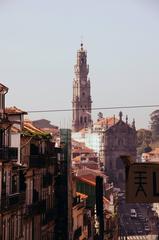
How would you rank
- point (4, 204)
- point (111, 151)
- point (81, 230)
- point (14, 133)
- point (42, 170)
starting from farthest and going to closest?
point (111, 151)
point (81, 230)
point (42, 170)
point (14, 133)
point (4, 204)

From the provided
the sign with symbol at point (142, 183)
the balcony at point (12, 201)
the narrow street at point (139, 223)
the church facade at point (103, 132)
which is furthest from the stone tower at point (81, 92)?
the sign with symbol at point (142, 183)

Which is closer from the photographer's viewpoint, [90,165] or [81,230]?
[81,230]

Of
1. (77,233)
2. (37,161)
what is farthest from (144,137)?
(37,161)

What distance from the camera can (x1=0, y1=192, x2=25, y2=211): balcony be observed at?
67.2ft

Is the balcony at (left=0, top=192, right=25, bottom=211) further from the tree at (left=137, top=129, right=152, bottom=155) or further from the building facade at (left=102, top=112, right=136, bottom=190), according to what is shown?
the tree at (left=137, top=129, right=152, bottom=155)

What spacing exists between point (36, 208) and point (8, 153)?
4941mm

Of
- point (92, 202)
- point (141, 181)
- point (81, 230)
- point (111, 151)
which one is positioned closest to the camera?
point (141, 181)

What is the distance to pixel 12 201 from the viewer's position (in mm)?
21500

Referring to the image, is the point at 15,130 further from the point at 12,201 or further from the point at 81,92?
the point at 81,92

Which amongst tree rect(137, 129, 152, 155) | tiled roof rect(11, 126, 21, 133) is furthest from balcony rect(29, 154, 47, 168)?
tree rect(137, 129, 152, 155)

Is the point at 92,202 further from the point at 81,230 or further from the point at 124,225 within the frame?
the point at 124,225

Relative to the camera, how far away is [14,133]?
22.8 meters

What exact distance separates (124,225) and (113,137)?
59.0 m

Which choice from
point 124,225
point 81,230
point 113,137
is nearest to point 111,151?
point 113,137
